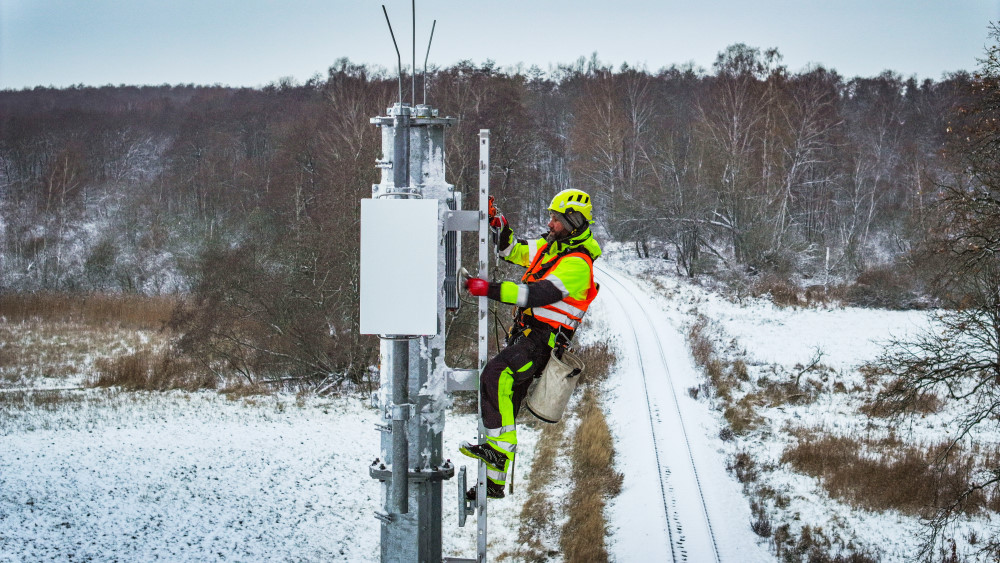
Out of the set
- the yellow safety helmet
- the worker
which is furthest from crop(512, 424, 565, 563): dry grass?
the yellow safety helmet

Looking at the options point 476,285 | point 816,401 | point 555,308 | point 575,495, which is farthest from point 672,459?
point 476,285

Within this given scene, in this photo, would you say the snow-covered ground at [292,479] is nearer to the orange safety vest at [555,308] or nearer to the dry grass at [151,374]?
the dry grass at [151,374]

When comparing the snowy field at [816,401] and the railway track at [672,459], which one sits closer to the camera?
the railway track at [672,459]

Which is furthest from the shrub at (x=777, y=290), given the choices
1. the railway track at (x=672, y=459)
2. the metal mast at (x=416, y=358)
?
Result: the metal mast at (x=416, y=358)

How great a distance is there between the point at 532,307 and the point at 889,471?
11188mm

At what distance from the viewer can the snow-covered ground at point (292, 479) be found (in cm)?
1159

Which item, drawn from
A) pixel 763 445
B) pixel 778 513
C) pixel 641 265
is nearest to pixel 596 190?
pixel 641 265

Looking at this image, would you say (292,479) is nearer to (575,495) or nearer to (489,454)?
(575,495)

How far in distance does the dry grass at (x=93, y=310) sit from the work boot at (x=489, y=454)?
3003cm

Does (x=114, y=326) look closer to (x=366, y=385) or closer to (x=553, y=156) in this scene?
(x=366, y=385)

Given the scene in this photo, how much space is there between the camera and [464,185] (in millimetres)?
26422

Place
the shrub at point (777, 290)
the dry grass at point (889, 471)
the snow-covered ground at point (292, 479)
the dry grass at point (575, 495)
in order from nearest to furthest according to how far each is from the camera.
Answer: the dry grass at point (575, 495) < the snow-covered ground at point (292, 479) < the dry grass at point (889, 471) < the shrub at point (777, 290)

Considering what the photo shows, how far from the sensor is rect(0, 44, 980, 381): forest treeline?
23.2 meters

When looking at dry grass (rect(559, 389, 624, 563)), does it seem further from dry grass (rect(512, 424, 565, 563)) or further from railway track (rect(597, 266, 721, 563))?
railway track (rect(597, 266, 721, 563))
